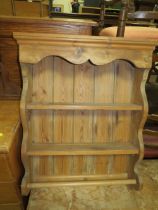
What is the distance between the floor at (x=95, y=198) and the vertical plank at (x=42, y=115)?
0.49 feet

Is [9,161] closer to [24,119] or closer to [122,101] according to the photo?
[24,119]

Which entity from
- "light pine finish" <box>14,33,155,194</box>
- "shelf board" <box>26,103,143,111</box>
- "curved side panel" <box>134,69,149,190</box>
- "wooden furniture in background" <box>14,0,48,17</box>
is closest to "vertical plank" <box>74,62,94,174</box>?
"light pine finish" <box>14,33,155,194</box>

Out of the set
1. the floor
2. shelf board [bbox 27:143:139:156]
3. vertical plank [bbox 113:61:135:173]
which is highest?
vertical plank [bbox 113:61:135:173]

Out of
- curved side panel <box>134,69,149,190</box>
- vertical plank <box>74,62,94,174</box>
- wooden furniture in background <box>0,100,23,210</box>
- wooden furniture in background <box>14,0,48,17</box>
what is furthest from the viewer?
wooden furniture in background <box>14,0,48,17</box>

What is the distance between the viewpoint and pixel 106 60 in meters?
0.93

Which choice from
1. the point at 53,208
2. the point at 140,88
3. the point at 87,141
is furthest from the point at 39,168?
the point at 140,88

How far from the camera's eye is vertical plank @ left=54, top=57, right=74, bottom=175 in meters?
1.09

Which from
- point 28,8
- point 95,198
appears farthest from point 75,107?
point 28,8

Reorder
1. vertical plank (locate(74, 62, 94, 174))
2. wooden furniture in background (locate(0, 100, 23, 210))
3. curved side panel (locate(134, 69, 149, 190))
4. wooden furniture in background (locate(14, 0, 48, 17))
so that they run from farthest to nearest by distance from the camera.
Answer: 1. wooden furniture in background (locate(14, 0, 48, 17))
2. vertical plank (locate(74, 62, 94, 174))
3. curved side panel (locate(134, 69, 149, 190))
4. wooden furniture in background (locate(0, 100, 23, 210))

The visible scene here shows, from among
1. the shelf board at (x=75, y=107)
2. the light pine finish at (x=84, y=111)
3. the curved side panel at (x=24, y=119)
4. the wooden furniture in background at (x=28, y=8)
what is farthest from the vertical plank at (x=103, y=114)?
the wooden furniture in background at (x=28, y=8)

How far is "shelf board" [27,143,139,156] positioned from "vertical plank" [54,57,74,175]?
0.08m

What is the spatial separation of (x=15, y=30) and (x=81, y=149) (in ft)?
2.86

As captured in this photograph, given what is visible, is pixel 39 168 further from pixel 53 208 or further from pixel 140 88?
pixel 140 88

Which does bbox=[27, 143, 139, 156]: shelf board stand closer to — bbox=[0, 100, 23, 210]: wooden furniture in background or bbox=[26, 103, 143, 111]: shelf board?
bbox=[0, 100, 23, 210]: wooden furniture in background
